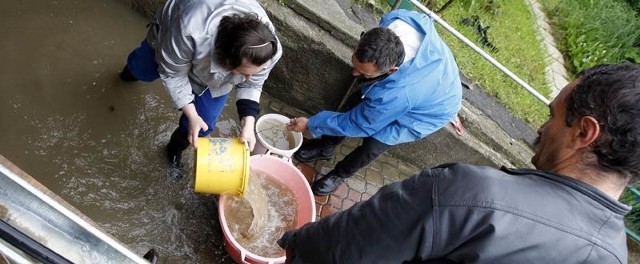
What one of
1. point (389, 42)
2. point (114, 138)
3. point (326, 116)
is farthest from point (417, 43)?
point (114, 138)

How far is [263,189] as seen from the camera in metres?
3.36

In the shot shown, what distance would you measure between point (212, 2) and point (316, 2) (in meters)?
1.38

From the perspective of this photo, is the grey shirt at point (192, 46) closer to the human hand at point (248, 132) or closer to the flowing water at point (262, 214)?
the human hand at point (248, 132)

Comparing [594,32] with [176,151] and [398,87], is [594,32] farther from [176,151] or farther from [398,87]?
[176,151]

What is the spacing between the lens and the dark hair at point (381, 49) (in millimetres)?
2736

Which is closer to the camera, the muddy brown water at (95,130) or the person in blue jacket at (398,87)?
the person in blue jacket at (398,87)

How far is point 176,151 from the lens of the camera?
3.31m

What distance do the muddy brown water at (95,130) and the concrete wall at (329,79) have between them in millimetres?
617

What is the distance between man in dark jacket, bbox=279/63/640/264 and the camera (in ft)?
4.66

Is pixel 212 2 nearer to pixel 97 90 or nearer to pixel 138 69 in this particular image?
pixel 138 69

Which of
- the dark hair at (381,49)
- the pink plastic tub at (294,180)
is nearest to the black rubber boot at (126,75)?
the pink plastic tub at (294,180)

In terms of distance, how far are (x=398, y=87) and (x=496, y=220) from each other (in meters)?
1.58

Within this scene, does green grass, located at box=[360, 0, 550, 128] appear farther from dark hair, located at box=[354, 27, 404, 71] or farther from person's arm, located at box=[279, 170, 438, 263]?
person's arm, located at box=[279, 170, 438, 263]

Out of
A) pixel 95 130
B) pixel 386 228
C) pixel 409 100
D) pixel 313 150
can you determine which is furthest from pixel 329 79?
pixel 386 228
